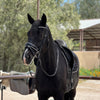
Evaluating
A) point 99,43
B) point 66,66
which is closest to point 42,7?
point 66,66

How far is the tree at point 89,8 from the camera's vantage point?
48781 mm

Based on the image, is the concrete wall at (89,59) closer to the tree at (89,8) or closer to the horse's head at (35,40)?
the horse's head at (35,40)

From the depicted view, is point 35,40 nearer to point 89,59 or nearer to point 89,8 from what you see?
point 89,59

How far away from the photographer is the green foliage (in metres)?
13.2

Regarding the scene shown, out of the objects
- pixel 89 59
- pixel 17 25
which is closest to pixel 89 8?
pixel 89 59

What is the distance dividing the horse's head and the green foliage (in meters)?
9.58

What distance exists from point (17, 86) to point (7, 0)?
23.5ft

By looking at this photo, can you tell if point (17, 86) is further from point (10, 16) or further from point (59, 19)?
point (59, 19)

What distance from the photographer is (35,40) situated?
9.81 ft

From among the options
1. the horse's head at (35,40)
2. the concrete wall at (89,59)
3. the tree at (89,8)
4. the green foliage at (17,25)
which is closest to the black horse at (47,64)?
the horse's head at (35,40)

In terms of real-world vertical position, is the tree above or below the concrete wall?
above

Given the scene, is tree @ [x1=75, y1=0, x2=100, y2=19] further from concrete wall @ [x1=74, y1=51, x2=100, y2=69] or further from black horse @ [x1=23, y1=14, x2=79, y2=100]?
black horse @ [x1=23, y1=14, x2=79, y2=100]

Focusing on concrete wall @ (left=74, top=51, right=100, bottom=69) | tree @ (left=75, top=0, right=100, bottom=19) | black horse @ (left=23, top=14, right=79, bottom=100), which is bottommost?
concrete wall @ (left=74, top=51, right=100, bottom=69)

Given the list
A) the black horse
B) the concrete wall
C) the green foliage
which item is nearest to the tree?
the concrete wall
